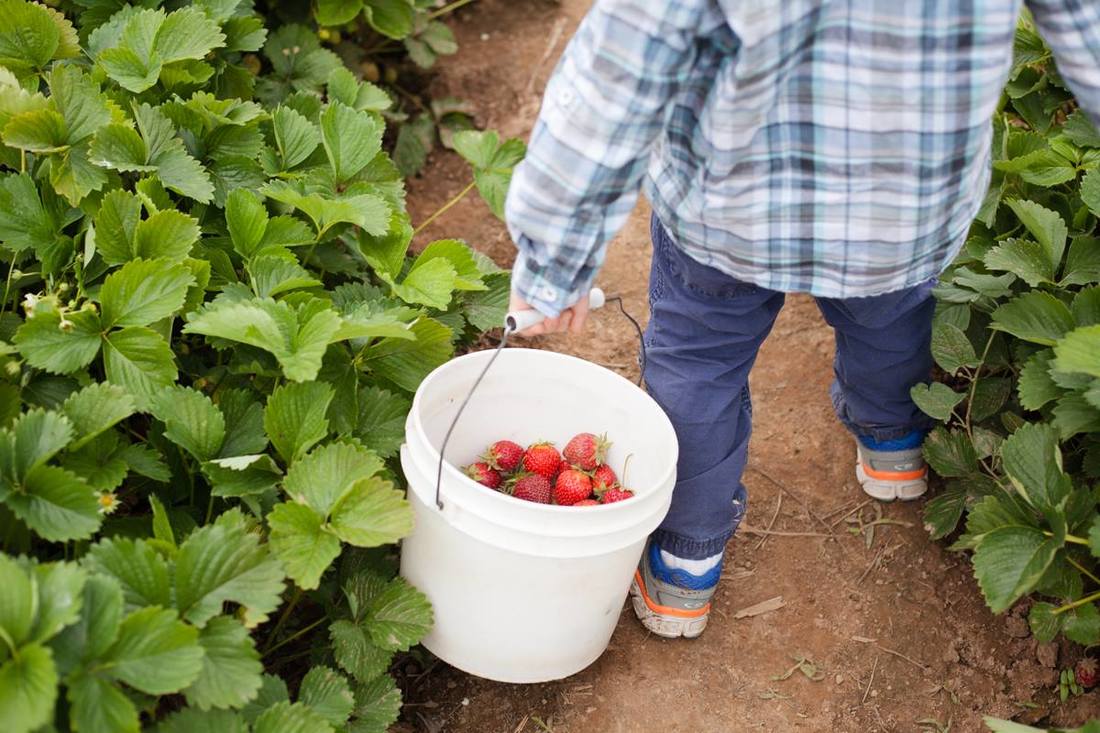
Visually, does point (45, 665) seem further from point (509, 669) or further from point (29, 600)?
point (509, 669)

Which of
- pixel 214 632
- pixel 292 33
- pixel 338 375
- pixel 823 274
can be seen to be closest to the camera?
pixel 214 632

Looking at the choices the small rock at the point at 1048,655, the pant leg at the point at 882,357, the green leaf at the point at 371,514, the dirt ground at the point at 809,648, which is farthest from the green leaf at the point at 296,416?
the small rock at the point at 1048,655

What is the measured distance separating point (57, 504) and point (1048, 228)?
1.47 m

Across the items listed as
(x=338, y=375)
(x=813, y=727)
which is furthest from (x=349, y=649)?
(x=813, y=727)

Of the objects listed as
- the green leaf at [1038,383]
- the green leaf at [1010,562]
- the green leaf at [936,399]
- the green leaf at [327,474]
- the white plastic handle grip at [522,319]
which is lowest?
the green leaf at [936,399]

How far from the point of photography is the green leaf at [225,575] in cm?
136

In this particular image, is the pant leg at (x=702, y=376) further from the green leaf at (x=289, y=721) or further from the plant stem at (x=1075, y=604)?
the green leaf at (x=289, y=721)

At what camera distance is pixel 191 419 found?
1.56 meters

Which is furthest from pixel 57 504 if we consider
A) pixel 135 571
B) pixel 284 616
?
pixel 284 616

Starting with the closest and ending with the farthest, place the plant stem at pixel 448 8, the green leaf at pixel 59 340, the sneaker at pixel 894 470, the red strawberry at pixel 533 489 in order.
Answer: the green leaf at pixel 59 340
the red strawberry at pixel 533 489
the sneaker at pixel 894 470
the plant stem at pixel 448 8

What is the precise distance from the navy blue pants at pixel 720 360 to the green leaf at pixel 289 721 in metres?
0.71

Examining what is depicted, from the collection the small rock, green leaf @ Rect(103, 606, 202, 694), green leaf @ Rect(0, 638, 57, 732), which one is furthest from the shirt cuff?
the small rock

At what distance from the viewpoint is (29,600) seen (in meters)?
1.21

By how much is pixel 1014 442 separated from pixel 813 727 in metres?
0.56
